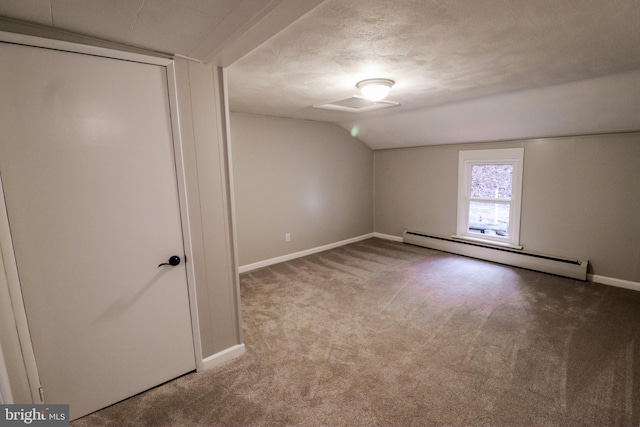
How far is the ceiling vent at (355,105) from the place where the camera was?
143 inches

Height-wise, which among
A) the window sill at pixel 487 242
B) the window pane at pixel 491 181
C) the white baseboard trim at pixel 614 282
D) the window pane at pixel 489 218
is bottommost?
the white baseboard trim at pixel 614 282

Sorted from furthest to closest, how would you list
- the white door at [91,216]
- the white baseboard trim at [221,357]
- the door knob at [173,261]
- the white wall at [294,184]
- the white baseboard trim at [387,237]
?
the white baseboard trim at [387,237] < the white wall at [294,184] < the white baseboard trim at [221,357] < the door knob at [173,261] < the white door at [91,216]

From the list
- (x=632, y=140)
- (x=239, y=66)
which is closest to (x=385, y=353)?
(x=239, y=66)

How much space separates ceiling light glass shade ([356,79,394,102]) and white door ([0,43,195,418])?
5.49 feet

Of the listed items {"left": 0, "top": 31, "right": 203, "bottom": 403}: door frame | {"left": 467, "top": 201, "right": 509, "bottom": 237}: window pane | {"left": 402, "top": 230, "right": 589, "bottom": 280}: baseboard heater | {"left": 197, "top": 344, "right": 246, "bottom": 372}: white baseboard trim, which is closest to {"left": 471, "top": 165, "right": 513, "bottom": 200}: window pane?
{"left": 467, "top": 201, "right": 509, "bottom": 237}: window pane

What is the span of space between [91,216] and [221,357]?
1.36 metres

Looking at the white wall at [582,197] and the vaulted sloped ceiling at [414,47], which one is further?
the white wall at [582,197]

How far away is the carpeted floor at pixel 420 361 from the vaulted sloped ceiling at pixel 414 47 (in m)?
2.16

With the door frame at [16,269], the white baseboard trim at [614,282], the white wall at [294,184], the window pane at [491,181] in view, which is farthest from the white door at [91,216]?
the white baseboard trim at [614,282]

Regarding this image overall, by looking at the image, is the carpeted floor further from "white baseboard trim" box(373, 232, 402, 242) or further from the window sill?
"white baseboard trim" box(373, 232, 402, 242)

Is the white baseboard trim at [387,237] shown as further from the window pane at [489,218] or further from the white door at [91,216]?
the white door at [91,216]

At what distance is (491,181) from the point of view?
451 centimetres

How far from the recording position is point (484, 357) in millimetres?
2277

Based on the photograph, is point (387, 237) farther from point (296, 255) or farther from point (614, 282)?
point (614, 282)
